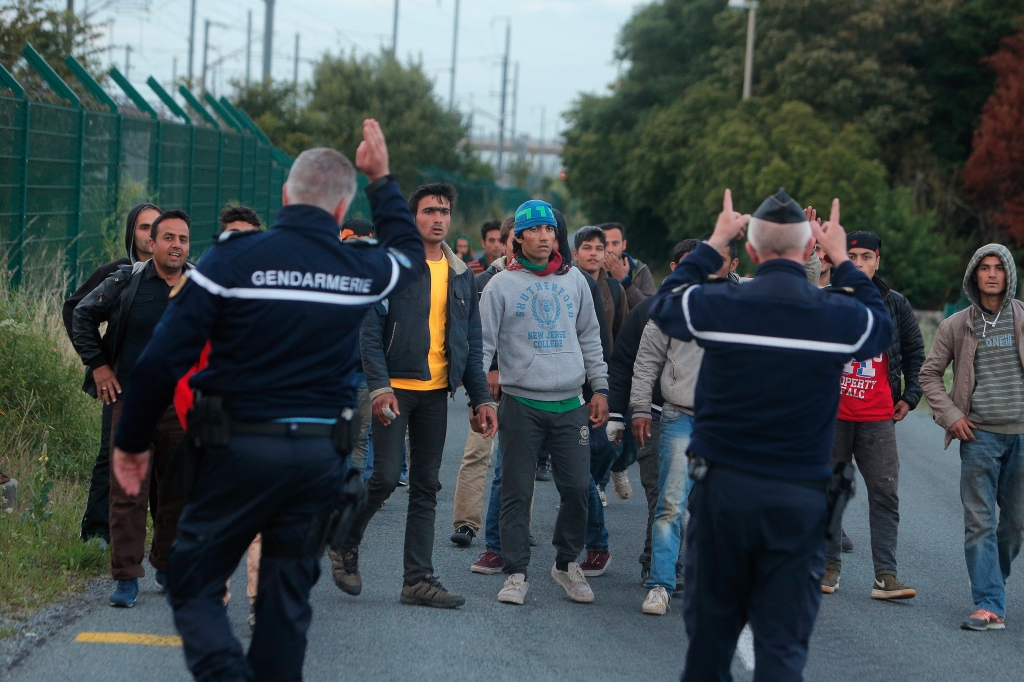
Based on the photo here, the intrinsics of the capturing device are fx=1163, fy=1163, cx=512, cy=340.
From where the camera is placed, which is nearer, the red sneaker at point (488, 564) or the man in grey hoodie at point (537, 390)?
the man in grey hoodie at point (537, 390)

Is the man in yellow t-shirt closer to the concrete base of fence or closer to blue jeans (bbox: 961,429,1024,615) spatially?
the concrete base of fence

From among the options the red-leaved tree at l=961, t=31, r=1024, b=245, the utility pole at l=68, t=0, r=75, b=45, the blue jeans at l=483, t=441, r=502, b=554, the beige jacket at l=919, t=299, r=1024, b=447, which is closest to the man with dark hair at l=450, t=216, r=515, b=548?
the blue jeans at l=483, t=441, r=502, b=554

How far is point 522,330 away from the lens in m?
6.54

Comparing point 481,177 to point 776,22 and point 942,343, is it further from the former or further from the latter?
point 942,343

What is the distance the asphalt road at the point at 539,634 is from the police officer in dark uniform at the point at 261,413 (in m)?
1.36

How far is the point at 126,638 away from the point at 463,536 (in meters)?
2.73

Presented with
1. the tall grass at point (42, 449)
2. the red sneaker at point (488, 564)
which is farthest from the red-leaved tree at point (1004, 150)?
the tall grass at point (42, 449)

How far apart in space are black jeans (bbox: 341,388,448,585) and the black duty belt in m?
2.24

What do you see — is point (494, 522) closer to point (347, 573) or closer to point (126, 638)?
point (347, 573)

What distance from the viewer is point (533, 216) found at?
650 centimetres

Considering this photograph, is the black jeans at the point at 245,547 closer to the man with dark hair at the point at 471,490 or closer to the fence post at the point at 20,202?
the man with dark hair at the point at 471,490

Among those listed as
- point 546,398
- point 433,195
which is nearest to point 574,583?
point 546,398

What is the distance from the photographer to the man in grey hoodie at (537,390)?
6449mm

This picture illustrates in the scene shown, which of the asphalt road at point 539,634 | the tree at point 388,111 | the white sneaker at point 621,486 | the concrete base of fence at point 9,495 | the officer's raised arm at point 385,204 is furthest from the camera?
the tree at point 388,111
